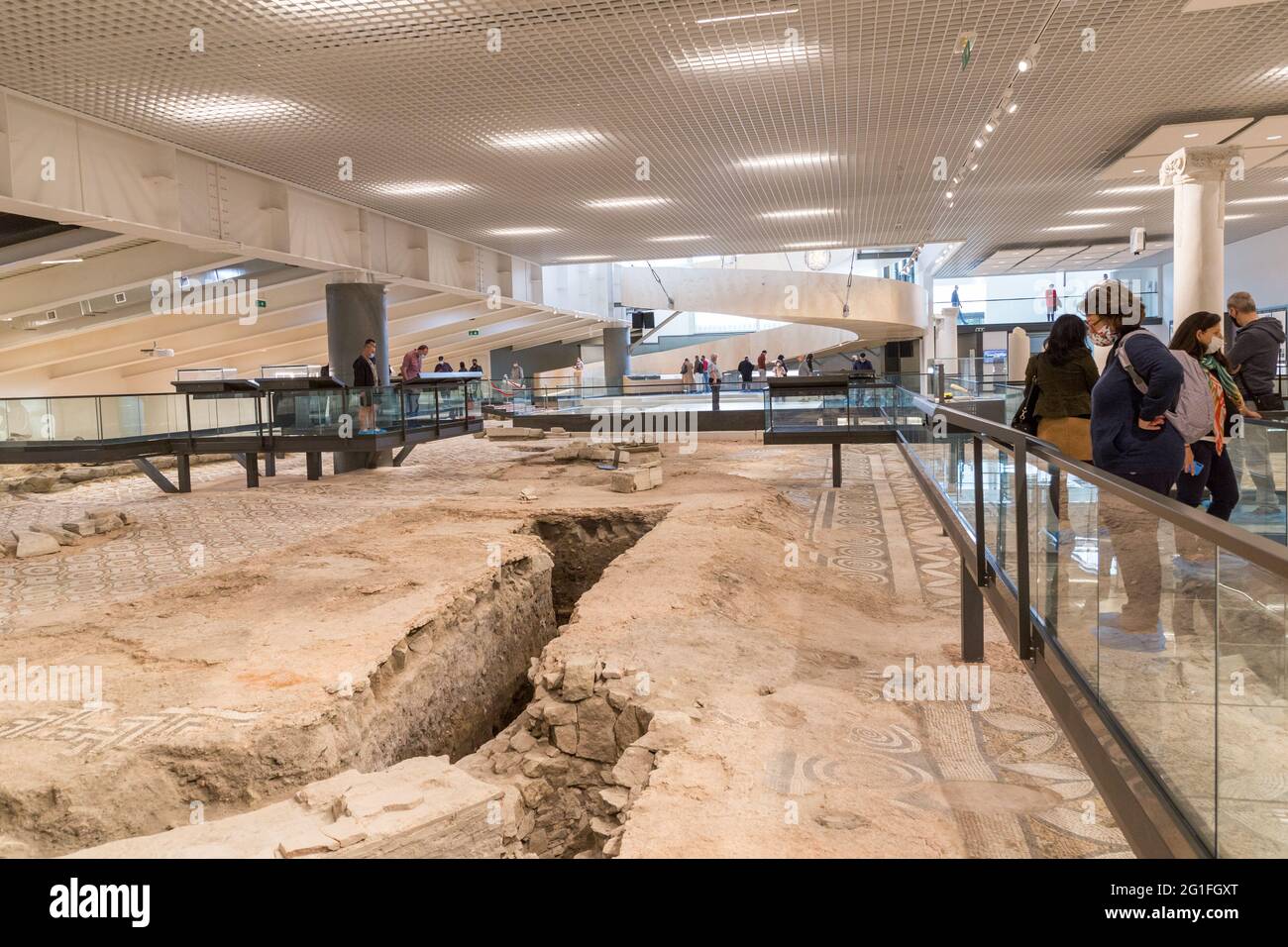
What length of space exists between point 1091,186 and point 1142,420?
13.9m

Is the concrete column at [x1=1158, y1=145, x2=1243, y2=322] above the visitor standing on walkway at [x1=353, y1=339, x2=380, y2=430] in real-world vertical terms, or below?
above

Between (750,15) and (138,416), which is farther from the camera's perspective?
(138,416)

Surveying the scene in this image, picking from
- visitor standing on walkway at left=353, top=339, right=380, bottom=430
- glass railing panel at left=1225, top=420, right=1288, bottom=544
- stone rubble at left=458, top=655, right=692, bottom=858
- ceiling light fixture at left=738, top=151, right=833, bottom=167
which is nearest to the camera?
stone rubble at left=458, top=655, right=692, bottom=858

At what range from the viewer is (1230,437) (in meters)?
6.37

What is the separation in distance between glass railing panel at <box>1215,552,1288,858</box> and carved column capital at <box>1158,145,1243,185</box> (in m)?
12.6

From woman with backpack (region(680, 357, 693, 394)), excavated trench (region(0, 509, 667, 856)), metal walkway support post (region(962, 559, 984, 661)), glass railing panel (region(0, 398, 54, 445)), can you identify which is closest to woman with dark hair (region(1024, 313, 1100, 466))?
metal walkway support post (region(962, 559, 984, 661))

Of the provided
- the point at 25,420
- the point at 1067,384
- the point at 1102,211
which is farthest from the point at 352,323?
the point at 1102,211

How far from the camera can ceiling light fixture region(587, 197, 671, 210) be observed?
640 inches

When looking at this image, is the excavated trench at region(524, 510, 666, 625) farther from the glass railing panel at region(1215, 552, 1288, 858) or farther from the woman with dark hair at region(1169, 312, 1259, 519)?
the glass railing panel at region(1215, 552, 1288, 858)

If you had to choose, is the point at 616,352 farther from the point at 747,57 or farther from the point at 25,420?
the point at 747,57

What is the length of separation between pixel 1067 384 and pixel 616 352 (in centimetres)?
3188

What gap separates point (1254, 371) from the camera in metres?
7.98

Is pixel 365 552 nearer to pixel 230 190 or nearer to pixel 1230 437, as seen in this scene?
pixel 230 190

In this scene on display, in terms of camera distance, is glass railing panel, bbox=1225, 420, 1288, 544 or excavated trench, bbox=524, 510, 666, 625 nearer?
glass railing panel, bbox=1225, 420, 1288, 544
